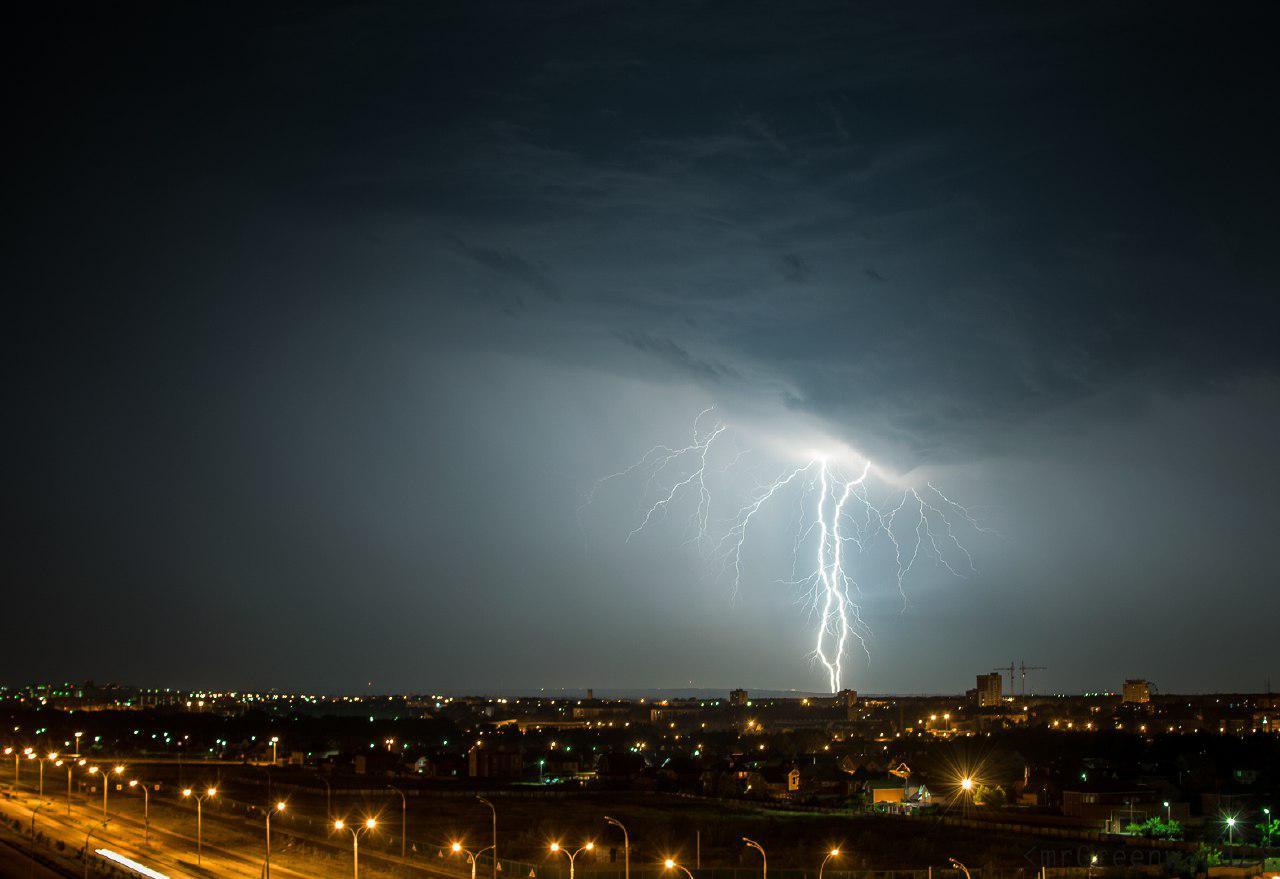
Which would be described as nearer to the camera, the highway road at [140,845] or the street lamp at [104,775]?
the highway road at [140,845]

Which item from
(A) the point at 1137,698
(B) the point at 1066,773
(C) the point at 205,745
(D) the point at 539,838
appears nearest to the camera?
(D) the point at 539,838

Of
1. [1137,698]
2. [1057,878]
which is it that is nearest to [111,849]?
[1057,878]

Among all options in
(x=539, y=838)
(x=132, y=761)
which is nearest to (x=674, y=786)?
(x=539, y=838)

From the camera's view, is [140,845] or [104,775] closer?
[140,845]

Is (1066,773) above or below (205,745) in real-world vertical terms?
above

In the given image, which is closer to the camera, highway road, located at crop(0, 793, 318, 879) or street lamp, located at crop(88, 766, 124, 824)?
highway road, located at crop(0, 793, 318, 879)

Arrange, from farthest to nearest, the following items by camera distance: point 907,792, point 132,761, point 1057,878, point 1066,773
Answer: point 132,761
point 1066,773
point 907,792
point 1057,878

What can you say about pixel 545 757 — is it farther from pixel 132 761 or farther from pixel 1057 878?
pixel 1057 878

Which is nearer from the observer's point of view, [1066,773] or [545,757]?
[1066,773]

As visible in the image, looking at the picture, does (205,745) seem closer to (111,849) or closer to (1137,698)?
(111,849)
